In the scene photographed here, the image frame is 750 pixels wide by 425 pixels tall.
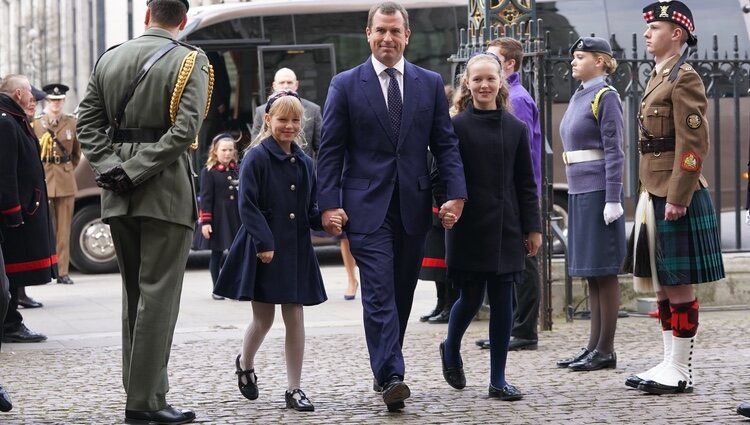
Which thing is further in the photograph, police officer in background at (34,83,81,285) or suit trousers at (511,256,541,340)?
police officer in background at (34,83,81,285)

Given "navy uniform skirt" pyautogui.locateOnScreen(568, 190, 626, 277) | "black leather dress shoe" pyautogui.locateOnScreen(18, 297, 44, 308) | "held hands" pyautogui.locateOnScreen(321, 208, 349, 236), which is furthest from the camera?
"black leather dress shoe" pyautogui.locateOnScreen(18, 297, 44, 308)

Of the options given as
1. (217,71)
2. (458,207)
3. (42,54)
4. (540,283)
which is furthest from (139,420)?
(42,54)

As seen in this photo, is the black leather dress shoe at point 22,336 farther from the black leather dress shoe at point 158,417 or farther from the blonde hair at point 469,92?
the blonde hair at point 469,92

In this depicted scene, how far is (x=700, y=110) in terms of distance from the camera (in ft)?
24.4

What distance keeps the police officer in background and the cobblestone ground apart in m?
5.76

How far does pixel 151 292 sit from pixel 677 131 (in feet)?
8.97

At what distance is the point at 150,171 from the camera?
6.47 m

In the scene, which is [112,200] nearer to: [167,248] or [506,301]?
[167,248]

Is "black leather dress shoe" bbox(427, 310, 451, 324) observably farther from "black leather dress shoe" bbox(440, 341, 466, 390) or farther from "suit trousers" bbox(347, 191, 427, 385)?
"suit trousers" bbox(347, 191, 427, 385)

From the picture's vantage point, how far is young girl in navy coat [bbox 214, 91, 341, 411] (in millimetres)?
7070

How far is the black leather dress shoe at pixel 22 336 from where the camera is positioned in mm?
9820

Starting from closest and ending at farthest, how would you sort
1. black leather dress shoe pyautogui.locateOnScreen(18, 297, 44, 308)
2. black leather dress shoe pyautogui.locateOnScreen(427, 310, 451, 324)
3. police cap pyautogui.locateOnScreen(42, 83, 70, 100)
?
black leather dress shoe pyautogui.locateOnScreen(427, 310, 451, 324), black leather dress shoe pyautogui.locateOnScreen(18, 297, 44, 308), police cap pyautogui.locateOnScreen(42, 83, 70, 100)

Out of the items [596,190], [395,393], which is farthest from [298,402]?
[596,190]

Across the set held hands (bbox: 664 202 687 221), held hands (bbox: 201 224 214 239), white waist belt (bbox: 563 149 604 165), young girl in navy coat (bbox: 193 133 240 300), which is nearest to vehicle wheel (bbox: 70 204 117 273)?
young girl in navy coat (bbox: 193 133 240 300)
